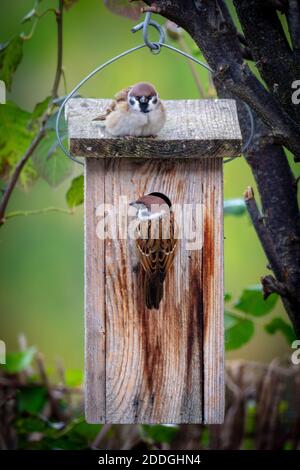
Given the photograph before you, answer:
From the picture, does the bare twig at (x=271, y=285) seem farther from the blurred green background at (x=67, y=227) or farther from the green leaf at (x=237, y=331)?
the blurred green background at (x=67, y=227)

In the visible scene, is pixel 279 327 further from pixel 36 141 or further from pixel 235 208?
pixel 36 141

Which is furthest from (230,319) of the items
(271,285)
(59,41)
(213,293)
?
(59,41)

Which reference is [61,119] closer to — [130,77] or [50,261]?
[130,77]

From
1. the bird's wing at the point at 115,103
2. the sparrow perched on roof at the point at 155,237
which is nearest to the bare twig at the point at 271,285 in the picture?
the sparrow perched on roof at the point at 155,237

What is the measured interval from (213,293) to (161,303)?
6.4 inches

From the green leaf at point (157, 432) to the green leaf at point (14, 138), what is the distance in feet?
3.83

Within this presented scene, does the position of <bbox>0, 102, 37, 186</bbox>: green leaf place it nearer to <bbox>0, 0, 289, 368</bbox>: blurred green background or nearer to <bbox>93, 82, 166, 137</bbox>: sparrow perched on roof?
<bbox>93, 82, 166, 137</bbox>: sparrow perched on roof

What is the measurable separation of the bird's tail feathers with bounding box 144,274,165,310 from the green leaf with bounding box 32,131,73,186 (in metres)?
0.71

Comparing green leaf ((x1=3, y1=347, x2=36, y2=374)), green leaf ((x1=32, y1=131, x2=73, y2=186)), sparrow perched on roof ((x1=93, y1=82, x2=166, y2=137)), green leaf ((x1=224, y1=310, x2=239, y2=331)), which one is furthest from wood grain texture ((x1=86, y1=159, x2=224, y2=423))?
green leaf ((x1=3, y1=347, x2=36, y2=374))

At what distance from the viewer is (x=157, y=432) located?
3533mm

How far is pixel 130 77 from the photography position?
5367 millimetres

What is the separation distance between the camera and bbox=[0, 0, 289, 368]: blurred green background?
5.33 m

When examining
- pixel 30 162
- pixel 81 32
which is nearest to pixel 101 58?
pixel 81 32

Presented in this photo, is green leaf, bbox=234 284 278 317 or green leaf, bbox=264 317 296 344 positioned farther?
green leaf, bbox=264 317 296 344
